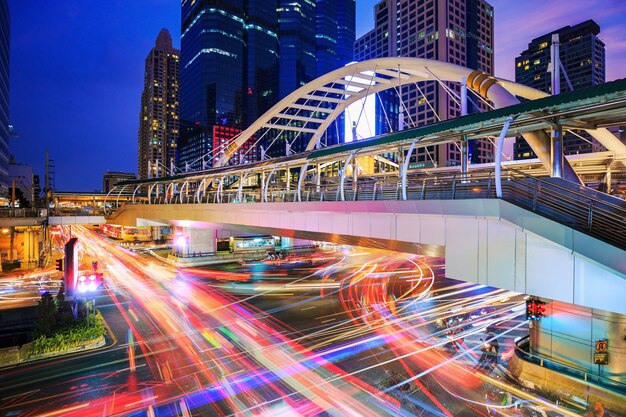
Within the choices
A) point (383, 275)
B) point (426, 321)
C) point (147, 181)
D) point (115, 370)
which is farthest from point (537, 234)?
point (147, 181)

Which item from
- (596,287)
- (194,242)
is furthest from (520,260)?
(194,242)

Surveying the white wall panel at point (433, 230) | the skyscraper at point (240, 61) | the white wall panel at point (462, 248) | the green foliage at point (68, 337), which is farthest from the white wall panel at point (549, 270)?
the skyscraper at point (240, 61)

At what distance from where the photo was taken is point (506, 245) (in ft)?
30.8

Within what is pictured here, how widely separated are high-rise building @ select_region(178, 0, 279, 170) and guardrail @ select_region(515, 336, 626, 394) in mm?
135686

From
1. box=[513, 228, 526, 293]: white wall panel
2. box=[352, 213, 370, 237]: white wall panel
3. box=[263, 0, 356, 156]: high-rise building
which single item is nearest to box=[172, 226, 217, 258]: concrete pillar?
box=[352, 213, 370, 237]: white wall panel

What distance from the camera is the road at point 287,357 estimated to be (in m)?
11.4

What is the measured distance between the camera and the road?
11445 mm

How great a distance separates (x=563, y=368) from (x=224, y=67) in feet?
496

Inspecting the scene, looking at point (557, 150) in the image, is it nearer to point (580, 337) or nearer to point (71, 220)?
point (580, 337)

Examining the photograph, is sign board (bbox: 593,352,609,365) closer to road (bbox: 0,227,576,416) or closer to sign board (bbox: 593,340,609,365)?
sign board (bbox: 593,340,609,365)

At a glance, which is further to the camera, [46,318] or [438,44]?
[438,44]

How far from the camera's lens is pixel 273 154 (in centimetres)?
12694

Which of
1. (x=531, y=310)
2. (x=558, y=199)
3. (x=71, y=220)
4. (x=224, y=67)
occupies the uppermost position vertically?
(x=224, y=67)

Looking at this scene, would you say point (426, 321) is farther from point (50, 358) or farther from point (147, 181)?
point (147, 181)
